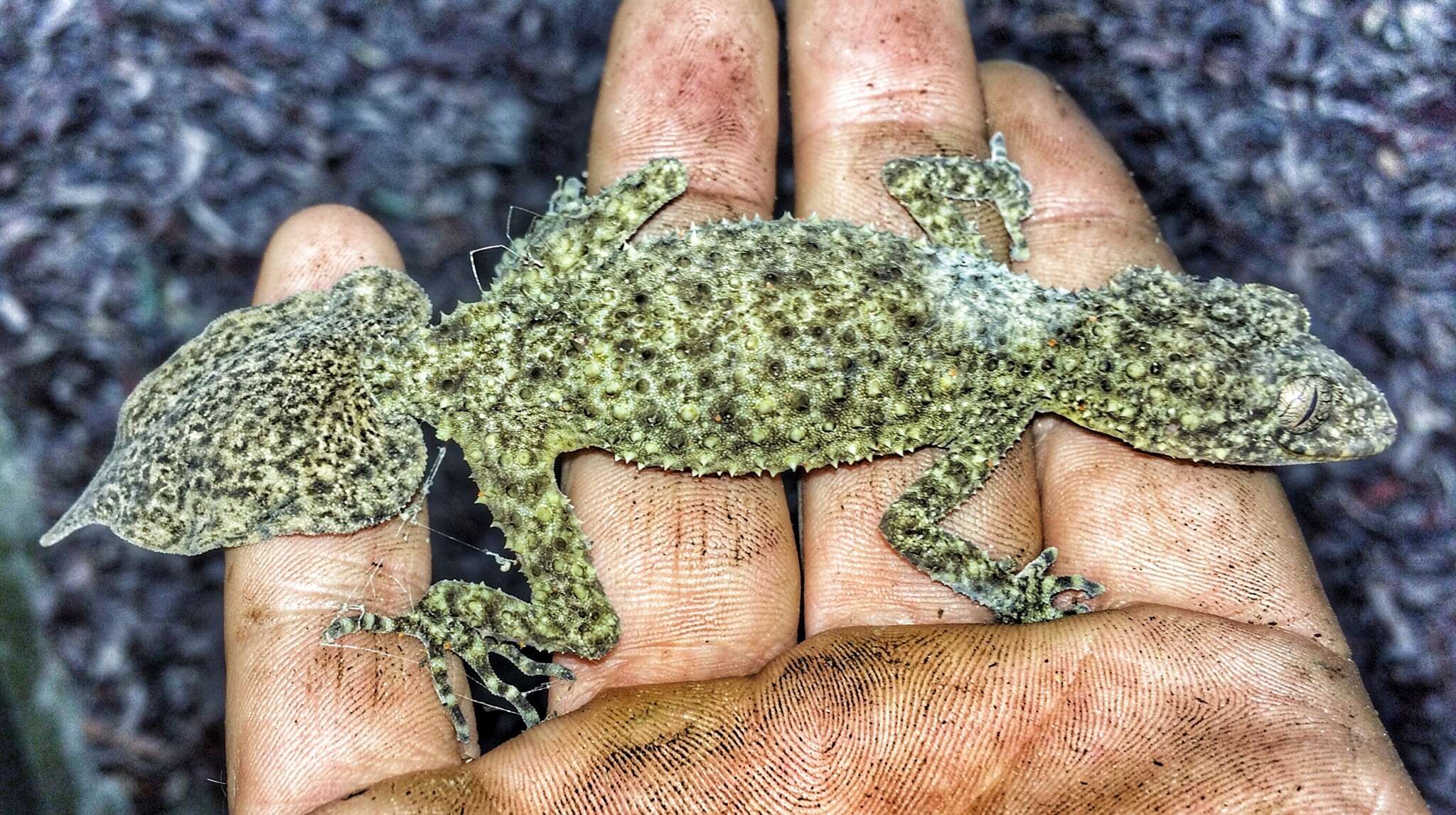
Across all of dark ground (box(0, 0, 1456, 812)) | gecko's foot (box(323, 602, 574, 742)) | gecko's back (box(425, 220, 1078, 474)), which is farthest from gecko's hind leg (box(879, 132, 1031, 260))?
gecko's foot (box(323, 602, 574, 742))

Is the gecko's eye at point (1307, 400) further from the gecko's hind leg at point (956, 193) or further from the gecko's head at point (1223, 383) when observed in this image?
the gecko's hind leg at point (956, 193)

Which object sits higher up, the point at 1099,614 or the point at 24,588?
the point at 1099,614

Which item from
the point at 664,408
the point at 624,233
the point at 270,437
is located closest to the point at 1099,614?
the point at 664,408

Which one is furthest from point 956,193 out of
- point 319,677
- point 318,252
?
point 319,677

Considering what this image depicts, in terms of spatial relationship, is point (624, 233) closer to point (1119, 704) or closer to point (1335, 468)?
point (1119, 704)

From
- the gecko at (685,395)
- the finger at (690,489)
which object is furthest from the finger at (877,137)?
the gecko at (685,395)

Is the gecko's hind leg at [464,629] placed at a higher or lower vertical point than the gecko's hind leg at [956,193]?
lower

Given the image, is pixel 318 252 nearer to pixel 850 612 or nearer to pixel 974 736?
pixel 850 612

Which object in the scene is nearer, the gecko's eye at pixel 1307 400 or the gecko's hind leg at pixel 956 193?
the gecko's eye at pixel 1307 400
